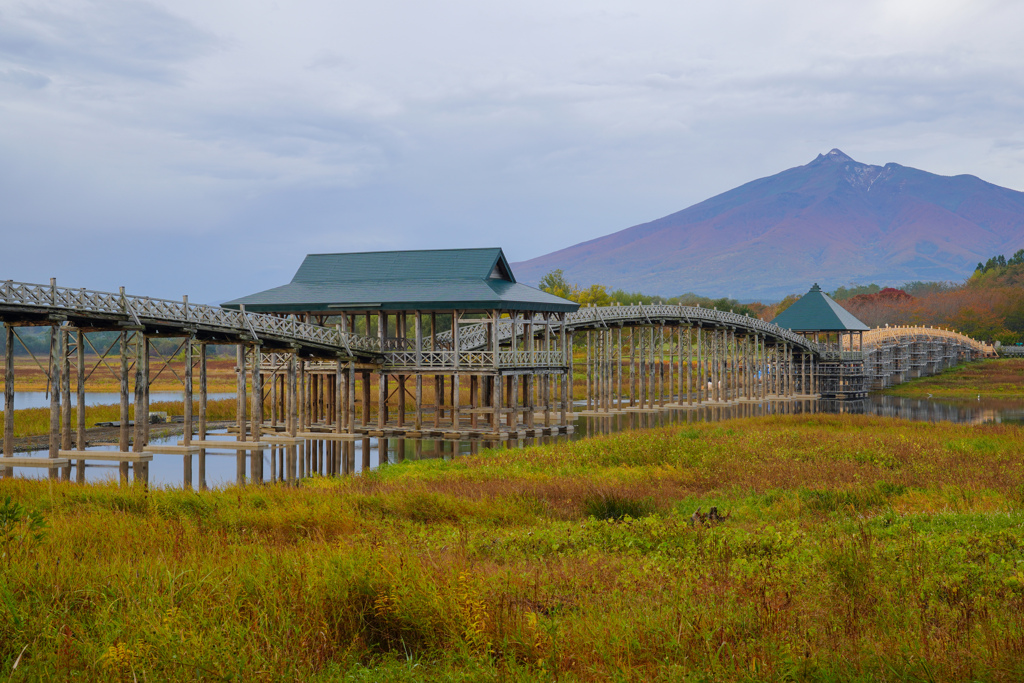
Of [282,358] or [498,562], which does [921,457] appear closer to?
[498,562]

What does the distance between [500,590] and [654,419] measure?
43.7m

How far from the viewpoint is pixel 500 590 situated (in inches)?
354

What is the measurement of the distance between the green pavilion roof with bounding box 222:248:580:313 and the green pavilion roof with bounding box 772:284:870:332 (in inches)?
1855

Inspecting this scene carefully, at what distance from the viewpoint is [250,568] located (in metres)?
9.27

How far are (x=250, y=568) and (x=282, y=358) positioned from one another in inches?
1348

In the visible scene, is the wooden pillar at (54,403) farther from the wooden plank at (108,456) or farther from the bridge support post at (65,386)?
the wooden plank at (108,456)

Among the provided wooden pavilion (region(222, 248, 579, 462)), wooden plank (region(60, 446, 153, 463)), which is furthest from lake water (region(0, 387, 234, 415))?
wooden plank (region(60, 446, 153, 463))

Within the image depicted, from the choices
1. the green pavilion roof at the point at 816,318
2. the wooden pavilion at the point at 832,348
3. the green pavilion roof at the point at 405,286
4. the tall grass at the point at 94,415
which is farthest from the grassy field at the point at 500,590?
the green pavilion roof at the point at 816,318

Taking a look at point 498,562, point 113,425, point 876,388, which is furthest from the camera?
point 876,388

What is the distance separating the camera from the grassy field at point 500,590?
7.22 m

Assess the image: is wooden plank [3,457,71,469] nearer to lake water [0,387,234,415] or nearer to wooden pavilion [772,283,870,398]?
lake water [0,387,234,415]

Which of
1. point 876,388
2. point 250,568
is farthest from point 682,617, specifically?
point 876,388

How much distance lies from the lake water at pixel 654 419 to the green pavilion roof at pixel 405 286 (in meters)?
6.11

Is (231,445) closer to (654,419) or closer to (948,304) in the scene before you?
(654,419)
